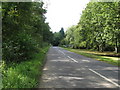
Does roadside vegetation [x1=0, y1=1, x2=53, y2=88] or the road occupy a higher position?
roadside vegetation [x1=0, y1=1, x2=53, y2=88]

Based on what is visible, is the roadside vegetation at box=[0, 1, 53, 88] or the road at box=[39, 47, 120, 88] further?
the road at box=[39, 47, 120, 88]

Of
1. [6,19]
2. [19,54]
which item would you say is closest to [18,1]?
[6,19]

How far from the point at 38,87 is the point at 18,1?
451 cm

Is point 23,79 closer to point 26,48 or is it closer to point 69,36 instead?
point 26,48

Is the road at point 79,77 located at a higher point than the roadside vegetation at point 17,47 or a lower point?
lower

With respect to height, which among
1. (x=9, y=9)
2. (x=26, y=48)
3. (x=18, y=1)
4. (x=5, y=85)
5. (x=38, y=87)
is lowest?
(x=38, y=87)

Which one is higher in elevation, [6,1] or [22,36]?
[6,1]

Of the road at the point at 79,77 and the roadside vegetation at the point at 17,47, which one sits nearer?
the roadside vegetation at the point at 17,47

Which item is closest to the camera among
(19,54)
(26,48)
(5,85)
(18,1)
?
(5,85)

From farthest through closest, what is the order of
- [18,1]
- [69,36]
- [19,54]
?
[69,36]
[19,54]
[18,1]

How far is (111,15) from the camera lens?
17.4 meters

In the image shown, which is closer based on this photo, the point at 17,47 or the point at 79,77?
the point at 79,77

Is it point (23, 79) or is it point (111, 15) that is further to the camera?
point (111, 15)

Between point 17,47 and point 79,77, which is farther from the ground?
point 17,47
